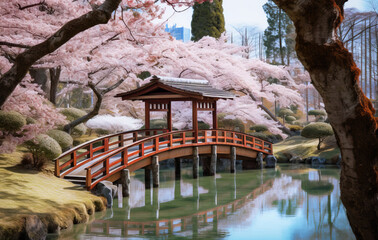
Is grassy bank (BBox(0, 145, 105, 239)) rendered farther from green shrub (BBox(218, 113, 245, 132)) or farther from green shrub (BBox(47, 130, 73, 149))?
green shrub (BBox(218, 113, 245, 132))

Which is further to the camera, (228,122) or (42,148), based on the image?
(228,122)

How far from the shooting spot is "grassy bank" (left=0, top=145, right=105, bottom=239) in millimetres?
7633

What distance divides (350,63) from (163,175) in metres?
13.9

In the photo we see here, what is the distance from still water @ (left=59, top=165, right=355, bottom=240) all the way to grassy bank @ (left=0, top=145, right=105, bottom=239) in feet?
1.10

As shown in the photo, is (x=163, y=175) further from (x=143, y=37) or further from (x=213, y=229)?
(x=213, y=229)

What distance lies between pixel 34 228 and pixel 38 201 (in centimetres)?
161

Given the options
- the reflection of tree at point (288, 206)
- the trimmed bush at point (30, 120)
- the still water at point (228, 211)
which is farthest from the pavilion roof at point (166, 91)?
the reflection of tree at point (288, 206)

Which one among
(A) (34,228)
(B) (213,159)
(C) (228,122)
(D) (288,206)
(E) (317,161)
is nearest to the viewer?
(A) (34,228)

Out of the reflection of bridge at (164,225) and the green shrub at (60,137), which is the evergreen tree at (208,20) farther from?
the reflection of bridge at (164,225)

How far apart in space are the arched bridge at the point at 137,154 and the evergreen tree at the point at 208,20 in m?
11.3

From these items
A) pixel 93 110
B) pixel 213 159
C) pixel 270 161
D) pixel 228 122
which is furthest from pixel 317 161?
pixel 93 110

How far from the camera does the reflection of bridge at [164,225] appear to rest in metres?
8.77

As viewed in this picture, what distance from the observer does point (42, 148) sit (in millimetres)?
12133

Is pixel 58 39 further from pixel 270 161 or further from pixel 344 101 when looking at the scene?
pixel 270 161
